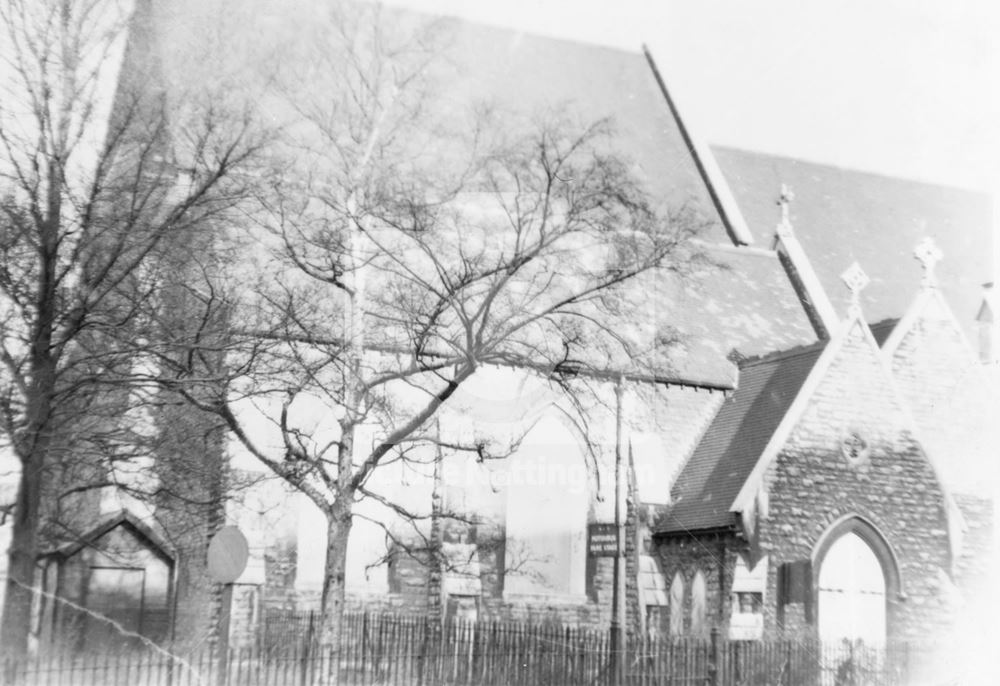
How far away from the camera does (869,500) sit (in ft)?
65.6

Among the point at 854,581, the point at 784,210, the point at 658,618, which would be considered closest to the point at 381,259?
the point at 658,618

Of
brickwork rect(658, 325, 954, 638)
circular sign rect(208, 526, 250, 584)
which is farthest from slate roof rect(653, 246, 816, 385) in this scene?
circular sign rect(208, 526, 250, 584)

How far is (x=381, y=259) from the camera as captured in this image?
1622cm

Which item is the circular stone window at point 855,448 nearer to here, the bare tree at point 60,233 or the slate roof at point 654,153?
the slate roof at point 654,153

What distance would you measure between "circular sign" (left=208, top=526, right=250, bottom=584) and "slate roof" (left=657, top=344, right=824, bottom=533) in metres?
9.06

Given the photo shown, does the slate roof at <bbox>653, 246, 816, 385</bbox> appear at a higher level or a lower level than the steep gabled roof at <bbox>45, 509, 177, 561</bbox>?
Result: higher

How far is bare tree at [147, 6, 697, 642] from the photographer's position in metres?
14.4

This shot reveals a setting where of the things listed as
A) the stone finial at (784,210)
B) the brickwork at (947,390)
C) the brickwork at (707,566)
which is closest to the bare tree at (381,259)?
the brickwork at (707,566)

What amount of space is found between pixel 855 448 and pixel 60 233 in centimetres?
1311

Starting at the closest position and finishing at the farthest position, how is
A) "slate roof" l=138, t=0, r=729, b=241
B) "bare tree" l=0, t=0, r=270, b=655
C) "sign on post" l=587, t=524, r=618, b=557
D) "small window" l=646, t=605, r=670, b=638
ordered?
"bare tree" l=0, t=0, r=270, b=655
"slate roof" l=138, t=0, r=729, b=241
"sign on post" l=587, t=524, r=618, b=557
"small window" l=646, t=605, r=670, b=638

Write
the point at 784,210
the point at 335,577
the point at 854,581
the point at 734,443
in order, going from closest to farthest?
the point at 335,577
the point at 854,581
the point at 734,443
the point at 784,210

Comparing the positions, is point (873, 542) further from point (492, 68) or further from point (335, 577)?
→ point (492, 68)

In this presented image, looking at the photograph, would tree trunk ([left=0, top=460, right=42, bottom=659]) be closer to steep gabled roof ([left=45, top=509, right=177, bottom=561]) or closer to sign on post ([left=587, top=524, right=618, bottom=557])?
steep gabled roof ([left=45, top=509, right=177, bottom=561])

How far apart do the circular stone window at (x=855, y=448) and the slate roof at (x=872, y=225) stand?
20.6 ft
